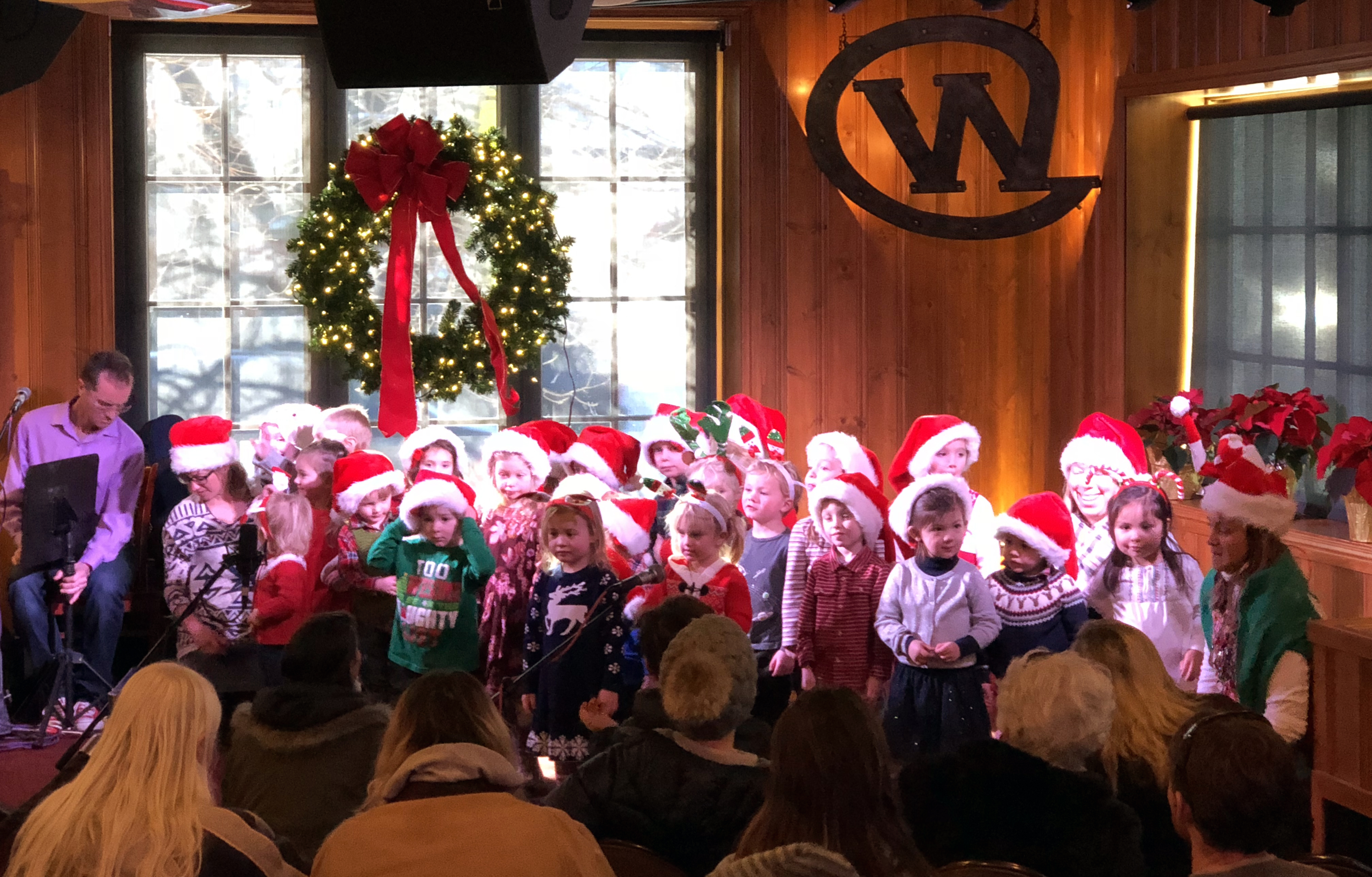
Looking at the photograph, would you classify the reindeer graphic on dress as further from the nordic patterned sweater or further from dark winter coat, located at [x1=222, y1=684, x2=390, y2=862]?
dark winter coat, located at [x1=222, y1=684, x2=390, y2=862]

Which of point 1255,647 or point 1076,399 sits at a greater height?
point 1076,399

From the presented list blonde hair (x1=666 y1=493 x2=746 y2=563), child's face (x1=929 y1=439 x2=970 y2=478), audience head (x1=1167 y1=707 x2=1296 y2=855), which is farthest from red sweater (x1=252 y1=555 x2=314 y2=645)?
audience head (x1=1167 y1=707 x2=1296 y2=855)

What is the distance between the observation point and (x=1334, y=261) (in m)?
5.54

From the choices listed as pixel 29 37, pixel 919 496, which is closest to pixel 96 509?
pixel 29 37

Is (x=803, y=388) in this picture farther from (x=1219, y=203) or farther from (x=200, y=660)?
(x=200, y=660)

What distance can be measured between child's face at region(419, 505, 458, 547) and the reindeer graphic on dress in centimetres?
49

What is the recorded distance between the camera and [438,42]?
10.9ft

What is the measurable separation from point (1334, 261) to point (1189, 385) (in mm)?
955

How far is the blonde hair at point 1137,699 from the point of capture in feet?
8.95

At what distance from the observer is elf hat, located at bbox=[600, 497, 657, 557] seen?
4859mm

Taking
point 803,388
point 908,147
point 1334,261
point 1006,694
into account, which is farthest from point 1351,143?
point 1006,694

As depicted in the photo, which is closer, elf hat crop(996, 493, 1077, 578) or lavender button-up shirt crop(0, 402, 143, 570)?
elf hat crop(996, 493, 1077, 578)

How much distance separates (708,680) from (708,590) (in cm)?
166

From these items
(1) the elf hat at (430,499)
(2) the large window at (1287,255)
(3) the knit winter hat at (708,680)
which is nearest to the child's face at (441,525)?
(1) the elf hat at (430,499)
